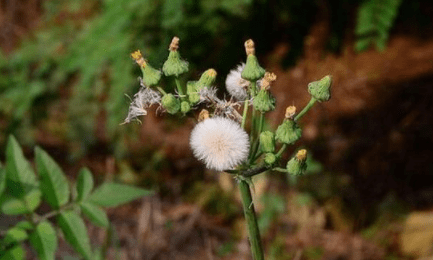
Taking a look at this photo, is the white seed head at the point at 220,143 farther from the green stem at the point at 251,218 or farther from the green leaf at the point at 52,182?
the green leaf at the point at 52,182

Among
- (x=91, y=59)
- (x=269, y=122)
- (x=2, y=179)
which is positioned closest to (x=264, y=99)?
(x=2, y=179)

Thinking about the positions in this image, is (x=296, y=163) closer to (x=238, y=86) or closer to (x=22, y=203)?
(x=238, y=86)

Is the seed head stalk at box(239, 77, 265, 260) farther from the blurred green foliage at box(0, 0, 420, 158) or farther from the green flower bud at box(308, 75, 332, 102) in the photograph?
the blurred green foliage at box(0, 0, 420, 158)

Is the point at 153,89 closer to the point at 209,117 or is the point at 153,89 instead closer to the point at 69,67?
the point at 209,117

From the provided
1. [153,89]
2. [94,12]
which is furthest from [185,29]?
[153,89]

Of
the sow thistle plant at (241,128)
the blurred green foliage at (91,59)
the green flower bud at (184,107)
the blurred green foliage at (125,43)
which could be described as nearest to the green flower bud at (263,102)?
the sow thistle plant at (241,128)

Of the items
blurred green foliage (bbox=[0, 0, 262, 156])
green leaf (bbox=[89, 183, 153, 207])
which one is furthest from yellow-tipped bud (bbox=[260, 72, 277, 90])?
blurred green foliage (bbox=[0, 0, 262, 156])
